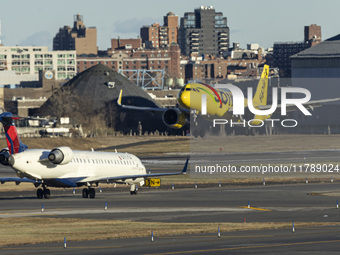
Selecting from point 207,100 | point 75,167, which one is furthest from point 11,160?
point 207,100

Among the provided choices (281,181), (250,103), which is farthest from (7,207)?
(250,103)

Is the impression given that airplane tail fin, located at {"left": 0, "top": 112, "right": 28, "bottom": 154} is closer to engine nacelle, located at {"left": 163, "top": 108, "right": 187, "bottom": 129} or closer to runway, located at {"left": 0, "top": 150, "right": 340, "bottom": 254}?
runway, located at {"left": 0, "top": 150, "right": 340, "bottom": 254}

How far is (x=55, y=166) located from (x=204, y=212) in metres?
13.4

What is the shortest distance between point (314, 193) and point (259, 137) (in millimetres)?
57656

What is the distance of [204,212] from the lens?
6262 centimetres

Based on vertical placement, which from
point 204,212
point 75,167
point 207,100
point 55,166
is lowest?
point 204,212

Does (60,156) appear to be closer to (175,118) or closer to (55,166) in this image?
(55,166)

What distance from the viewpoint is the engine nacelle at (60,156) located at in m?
68.3

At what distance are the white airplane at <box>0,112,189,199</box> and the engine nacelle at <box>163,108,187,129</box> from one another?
35356mm

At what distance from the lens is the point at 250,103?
13275cm

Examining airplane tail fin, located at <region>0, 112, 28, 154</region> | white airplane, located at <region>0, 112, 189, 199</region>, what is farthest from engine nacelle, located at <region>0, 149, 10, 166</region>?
airplane tail fin, located at <region>0, 112, 28, 154</region>

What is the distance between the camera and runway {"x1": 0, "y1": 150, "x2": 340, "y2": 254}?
45.0 metres

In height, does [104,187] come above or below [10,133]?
below

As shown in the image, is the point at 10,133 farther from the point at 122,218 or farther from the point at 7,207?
the point at 122,218
